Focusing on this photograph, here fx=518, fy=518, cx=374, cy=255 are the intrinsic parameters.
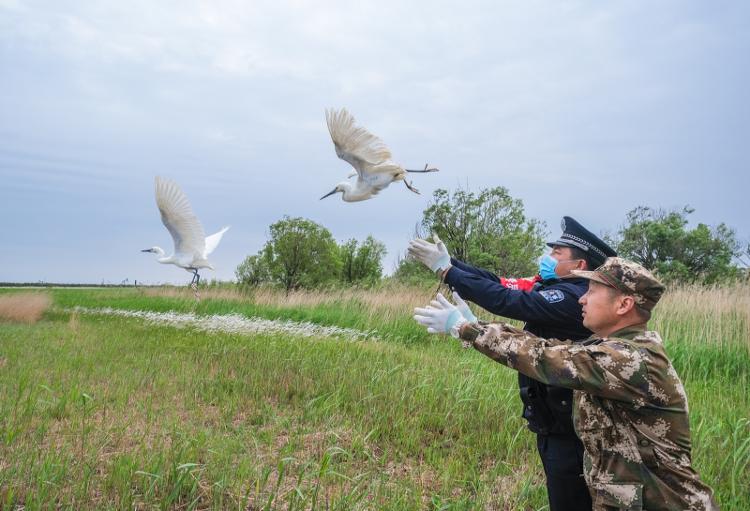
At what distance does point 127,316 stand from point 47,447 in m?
13.3

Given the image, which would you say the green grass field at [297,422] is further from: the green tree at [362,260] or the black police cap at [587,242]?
the green tree at [362,260]

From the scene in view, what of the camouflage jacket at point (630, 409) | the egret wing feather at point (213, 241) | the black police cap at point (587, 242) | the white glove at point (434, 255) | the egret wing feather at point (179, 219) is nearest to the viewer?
the camouflage jacket at point (630, 409)

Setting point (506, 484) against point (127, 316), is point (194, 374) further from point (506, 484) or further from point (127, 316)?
point (127, 316)

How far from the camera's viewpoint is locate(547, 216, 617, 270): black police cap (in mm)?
2787

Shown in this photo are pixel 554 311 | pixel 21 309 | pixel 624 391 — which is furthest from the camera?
pixel 21 309

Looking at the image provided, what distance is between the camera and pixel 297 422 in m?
4.82

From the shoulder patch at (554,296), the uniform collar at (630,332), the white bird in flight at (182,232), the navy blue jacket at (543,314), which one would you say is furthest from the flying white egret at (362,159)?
the white bird in flight at (182,232)

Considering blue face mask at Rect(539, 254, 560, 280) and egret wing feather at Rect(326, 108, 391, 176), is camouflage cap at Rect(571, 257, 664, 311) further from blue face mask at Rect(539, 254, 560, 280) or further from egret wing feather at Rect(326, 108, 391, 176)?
egret wing feather at Rect(326, 108, 391, 176)

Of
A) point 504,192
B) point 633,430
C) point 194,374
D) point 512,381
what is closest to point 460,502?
point 633,430

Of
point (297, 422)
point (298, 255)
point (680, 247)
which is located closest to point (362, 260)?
point (298, 255)

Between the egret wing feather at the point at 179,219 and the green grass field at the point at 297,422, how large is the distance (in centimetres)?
288

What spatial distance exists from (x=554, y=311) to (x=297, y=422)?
3.05 meters

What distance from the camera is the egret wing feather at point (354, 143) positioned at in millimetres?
3752

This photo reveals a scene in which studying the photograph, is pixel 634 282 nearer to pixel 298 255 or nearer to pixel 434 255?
pixel 434 255
